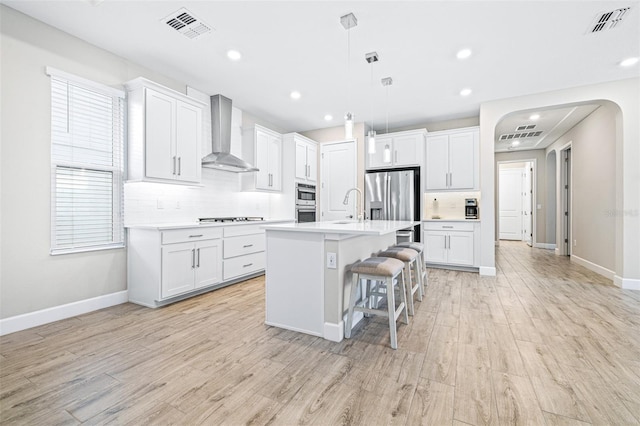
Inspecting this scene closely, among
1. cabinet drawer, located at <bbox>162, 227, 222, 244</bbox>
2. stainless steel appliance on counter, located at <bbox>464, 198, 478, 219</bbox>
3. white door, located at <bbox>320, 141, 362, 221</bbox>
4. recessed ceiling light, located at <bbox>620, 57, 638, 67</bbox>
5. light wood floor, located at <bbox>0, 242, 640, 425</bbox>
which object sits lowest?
light wood floor, located at <bbox>0, 242, 640, 425</bbox>

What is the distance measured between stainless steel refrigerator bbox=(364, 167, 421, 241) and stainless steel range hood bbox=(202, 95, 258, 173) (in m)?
2.41

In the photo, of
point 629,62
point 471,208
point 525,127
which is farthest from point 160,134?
point 525,127

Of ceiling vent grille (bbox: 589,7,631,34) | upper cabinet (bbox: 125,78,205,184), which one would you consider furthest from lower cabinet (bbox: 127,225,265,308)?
ceiling vent grille (bbox: 589,7,631,34)

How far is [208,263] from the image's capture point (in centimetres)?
359

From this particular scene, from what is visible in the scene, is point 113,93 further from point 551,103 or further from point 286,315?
point 551,103

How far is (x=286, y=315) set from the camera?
2502 millimetres

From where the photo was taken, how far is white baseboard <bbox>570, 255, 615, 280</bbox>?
4.26 m

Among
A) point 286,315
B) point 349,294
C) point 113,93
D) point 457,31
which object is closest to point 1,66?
point 113,93

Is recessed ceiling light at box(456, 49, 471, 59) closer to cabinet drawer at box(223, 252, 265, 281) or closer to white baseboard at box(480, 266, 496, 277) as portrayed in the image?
white baseboard at box(480, 266, 496, 277)

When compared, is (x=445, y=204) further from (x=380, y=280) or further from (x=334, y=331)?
(x=334, y=331)

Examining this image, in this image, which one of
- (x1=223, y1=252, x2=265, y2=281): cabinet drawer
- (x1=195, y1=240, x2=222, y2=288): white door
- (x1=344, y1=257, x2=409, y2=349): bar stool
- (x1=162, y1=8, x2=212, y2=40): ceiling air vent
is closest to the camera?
(x1=344, y1=257, x2=409, y2=349): bar stool

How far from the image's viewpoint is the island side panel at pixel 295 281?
235 centimetres

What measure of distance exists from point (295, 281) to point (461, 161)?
13.4 feet

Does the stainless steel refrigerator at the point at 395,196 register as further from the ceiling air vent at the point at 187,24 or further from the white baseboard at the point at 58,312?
the white baseboard at the point at 58,312
